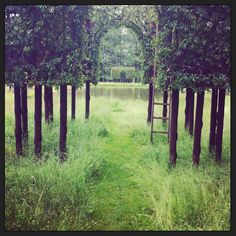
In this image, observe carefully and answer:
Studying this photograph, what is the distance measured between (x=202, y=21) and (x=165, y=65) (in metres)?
1.27

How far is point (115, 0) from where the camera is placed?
623 cm

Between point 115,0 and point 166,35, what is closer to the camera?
point 115,0

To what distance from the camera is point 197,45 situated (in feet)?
24.8

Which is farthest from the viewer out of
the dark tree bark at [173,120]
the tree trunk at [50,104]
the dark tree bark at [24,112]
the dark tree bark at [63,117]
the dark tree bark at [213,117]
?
the tree trunk at [50,104]

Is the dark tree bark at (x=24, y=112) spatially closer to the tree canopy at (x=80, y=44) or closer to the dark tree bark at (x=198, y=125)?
the tree canopy at (x=80, y=44)

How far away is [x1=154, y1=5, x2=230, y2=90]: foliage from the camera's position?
7.50 metres

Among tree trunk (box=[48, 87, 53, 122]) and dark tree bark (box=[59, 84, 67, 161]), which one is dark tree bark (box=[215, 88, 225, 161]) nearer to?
dark tree bark (box=[59, 84, 67, 161])

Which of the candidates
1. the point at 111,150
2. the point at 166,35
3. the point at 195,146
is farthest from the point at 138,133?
the point at 166,35

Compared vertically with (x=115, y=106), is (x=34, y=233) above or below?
below

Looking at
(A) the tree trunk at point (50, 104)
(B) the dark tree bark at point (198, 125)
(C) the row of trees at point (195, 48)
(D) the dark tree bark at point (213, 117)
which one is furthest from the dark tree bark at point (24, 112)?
(D) the dark tree bark at point (213, 117)

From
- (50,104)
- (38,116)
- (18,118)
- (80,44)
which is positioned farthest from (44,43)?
(50,104)

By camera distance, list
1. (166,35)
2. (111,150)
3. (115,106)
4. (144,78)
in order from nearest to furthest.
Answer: (166,35)
(111,150)
(144,78)
(115,106)

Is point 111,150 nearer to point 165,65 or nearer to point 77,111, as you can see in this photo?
Result: point 165,65

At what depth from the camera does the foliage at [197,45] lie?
7.50m
